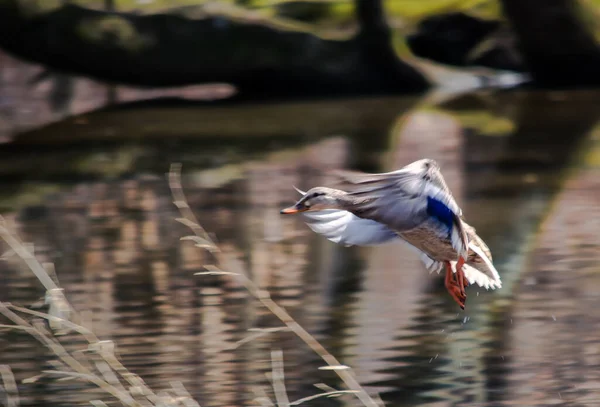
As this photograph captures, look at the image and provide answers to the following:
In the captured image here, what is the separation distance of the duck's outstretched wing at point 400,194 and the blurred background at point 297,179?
865mm

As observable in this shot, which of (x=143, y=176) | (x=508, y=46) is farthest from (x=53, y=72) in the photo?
(x=143, y=176)

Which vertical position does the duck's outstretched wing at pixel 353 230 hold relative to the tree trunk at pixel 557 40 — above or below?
above

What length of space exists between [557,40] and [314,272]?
9.29 m

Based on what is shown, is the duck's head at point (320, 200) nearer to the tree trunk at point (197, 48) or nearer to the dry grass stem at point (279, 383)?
the dry grass stem at point (279, 383)

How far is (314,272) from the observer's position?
6477 millimetres

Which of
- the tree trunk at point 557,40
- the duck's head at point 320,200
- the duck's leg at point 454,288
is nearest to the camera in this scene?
the duck's head at point 320,200

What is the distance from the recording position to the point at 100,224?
7.89 metres

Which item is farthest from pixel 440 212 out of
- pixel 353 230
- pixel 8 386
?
pixel 8 386

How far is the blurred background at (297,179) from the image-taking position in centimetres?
495

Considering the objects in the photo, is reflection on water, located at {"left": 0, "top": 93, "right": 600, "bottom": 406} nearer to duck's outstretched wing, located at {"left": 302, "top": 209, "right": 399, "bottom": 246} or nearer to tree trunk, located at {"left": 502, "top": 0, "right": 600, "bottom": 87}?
duck's outstretched wing, located at {"left": 302, "top": 209, "right": 399, "bottom": 246}

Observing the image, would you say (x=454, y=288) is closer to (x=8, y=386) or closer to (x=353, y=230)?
(x=353, y=230)

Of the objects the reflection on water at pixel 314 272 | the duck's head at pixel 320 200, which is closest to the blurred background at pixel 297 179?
the reflection on water at pixel 314 272

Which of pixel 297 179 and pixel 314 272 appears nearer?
pixel 314 272

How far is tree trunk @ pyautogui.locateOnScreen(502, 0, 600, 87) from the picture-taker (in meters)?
14.8
